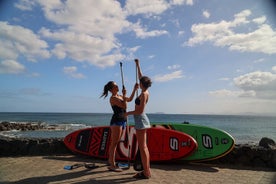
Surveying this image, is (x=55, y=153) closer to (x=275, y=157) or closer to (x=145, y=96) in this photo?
(x=145, y=96)

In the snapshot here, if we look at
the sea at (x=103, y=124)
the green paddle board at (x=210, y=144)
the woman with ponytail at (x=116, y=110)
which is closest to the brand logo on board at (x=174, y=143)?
the green paddle board at (x=210, y=144)

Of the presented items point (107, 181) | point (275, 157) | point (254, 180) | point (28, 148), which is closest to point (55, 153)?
point (28, 148)

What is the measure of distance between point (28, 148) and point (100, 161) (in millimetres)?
2063

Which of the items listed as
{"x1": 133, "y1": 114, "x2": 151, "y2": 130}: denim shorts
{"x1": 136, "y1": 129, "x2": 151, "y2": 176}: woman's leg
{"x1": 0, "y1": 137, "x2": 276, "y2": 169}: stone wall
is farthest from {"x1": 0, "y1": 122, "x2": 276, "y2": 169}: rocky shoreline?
{"x1": 133, "y1": 114, "x2": 151, "y2": 130}: denim shorts

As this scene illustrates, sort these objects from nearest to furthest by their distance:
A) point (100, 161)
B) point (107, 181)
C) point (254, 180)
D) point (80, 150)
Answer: point (107, 181), point (254, 180), point (100, 161), point (80, 150)

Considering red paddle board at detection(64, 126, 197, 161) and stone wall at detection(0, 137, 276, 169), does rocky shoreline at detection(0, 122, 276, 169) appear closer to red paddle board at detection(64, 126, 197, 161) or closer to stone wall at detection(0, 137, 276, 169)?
stone wall at detection(0, 137, 276, 169)

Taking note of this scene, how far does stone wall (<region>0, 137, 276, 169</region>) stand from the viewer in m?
5.88

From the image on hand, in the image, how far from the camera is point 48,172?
16.0 feet

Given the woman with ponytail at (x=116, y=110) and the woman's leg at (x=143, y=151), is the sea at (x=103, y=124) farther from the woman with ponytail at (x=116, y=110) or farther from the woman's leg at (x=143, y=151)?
the woman's leg at (x=143, y=151)

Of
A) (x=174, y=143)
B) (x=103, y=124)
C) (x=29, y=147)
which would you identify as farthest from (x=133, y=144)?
(x=103, y=124)

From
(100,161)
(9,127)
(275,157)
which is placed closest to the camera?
(275,157)

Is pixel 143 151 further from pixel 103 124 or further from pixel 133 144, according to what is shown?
pixel 103 124

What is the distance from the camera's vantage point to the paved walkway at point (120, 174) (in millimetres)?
4363

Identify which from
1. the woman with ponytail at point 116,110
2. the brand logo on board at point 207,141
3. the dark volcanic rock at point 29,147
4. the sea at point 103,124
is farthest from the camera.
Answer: the sea at point 103,124
